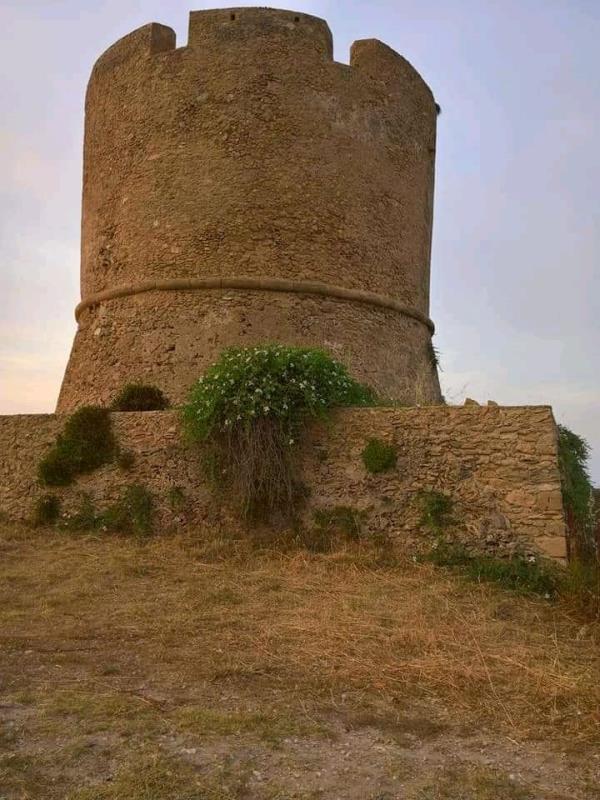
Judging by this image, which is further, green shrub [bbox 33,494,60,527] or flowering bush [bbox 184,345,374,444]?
green shrub [bbox 33,494,60,527]

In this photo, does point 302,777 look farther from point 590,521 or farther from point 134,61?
point 134,61

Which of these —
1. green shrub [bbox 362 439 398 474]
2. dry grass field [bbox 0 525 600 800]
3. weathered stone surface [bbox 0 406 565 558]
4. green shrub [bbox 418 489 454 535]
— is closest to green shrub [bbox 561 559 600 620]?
dry grass field [bbox 0 525 600 800]

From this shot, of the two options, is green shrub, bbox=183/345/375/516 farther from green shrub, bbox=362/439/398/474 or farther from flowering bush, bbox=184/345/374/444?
green shrub, bbox=362/439/398/474

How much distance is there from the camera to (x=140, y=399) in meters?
11.3

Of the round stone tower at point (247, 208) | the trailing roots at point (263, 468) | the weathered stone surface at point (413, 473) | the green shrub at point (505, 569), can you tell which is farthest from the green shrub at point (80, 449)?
the green shrub at point (505, 569)

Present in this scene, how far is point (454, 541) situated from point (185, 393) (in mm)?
5209

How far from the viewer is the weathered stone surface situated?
737 cm

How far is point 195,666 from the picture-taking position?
4402 millimetres

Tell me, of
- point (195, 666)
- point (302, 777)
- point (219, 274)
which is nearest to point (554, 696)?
point (302, 777)

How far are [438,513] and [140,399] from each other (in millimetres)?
5357

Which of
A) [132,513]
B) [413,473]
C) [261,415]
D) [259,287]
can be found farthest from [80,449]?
[413,473]

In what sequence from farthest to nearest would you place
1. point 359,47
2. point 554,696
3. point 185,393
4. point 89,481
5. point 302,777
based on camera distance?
1. point 359,47
2. point 185,393
3. point 89,481
4. point 554,696
5. point 302,777

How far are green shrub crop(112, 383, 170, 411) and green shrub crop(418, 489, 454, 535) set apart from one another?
4.94m

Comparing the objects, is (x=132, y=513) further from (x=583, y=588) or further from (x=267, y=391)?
(x=583, y=588)
